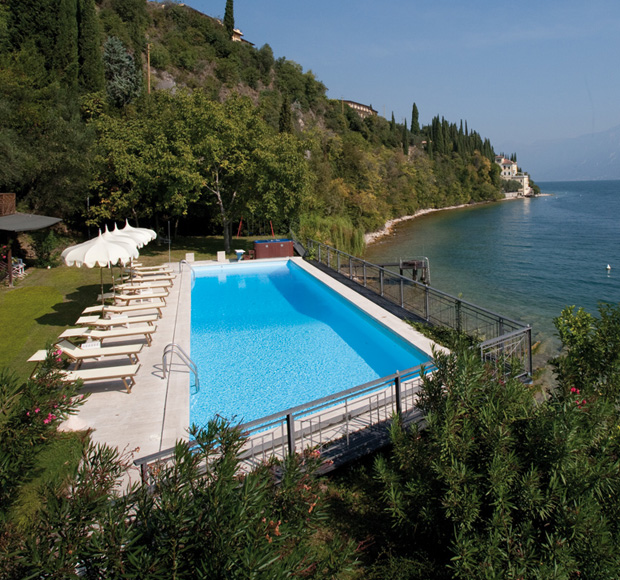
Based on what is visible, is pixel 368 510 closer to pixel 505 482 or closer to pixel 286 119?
pixel 505 482

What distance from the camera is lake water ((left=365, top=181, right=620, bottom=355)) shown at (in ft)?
65.1

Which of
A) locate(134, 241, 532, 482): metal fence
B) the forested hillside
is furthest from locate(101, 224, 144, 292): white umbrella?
the forested hillside

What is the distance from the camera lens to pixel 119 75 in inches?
1435

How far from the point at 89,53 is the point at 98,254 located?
1118 inches

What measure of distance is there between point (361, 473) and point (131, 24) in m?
52.2

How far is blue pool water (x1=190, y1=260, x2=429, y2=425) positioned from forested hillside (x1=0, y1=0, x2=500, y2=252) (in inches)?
261

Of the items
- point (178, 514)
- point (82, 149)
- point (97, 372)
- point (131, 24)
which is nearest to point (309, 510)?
point (178, 514)

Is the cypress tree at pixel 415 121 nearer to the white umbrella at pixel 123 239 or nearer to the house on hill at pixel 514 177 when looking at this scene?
the house on hill at pixel 514 177

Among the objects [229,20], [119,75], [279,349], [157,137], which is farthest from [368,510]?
[229,20]

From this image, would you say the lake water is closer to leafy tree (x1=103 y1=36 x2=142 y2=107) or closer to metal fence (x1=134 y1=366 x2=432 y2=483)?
metal fence (x1=134 y1=366 x2=432 y2=483)

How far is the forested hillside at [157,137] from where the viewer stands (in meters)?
19.4

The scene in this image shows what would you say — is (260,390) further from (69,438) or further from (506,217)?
(506,217)

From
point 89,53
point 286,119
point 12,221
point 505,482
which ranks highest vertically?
point 89,53

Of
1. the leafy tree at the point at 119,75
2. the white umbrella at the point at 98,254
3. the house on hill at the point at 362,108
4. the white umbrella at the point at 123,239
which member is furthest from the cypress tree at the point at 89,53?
the house on hill at the point at 362,108
